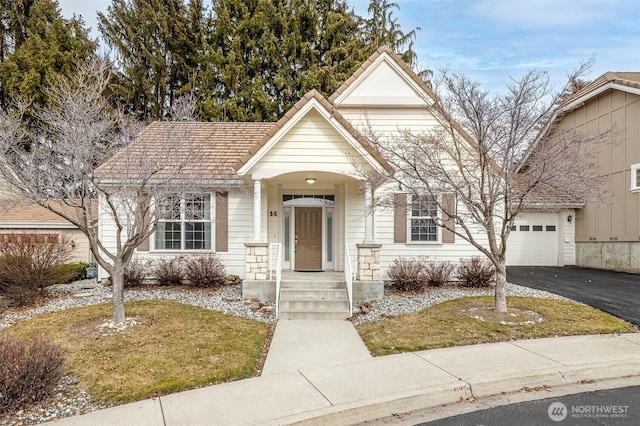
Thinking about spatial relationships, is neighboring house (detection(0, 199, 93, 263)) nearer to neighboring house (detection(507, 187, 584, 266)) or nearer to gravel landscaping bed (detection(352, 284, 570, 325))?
gravel landscaping bed (detection(352, 284, 570, 325))

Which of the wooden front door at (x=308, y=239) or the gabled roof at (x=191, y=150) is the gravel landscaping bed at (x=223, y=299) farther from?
the gabled roof at (x=191, y=150)

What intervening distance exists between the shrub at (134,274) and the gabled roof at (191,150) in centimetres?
299

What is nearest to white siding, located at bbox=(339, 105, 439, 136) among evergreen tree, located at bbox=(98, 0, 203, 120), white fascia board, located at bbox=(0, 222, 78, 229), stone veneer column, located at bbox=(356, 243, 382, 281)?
stone veneer column, located at bbox=(356, 243, 382, 281)

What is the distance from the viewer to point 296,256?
11.9 m

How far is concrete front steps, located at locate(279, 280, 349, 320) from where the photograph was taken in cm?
870

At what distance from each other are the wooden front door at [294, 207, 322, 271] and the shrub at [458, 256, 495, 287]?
13.7ft

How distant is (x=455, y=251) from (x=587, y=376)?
684cm

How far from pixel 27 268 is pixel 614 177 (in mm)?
19323

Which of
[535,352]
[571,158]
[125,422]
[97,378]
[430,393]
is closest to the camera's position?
[125,422]

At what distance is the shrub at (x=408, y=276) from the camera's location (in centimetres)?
1077

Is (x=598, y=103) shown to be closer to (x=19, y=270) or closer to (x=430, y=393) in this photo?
(x=430, y=393)

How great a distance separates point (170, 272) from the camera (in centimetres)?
1122

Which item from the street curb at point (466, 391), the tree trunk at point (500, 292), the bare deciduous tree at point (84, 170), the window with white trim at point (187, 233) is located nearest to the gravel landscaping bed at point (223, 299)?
the window with white trim at point (187, 233)

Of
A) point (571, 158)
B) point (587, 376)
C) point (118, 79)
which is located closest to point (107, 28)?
point (118, 79)
